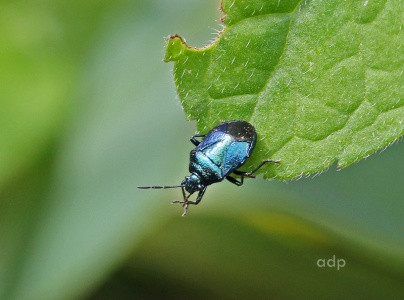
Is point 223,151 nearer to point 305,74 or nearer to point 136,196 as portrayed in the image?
point 136,196

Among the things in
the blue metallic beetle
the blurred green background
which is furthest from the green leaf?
the blurred green background

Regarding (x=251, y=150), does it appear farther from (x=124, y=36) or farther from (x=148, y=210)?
(x=124, y=36)

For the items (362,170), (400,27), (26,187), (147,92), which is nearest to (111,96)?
(147,92)

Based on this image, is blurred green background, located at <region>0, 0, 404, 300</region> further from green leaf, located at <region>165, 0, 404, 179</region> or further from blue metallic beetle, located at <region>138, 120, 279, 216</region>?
green leaf, located at <region>165, 0, 404, 179</region>

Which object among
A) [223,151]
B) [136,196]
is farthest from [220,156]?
[136,196]

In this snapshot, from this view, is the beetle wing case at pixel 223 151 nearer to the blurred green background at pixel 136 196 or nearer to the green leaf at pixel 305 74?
the green leaf at pixel 305 74

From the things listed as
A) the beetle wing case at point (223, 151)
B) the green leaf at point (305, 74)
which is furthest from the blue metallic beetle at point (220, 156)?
the green leaf at point (305, 74)
